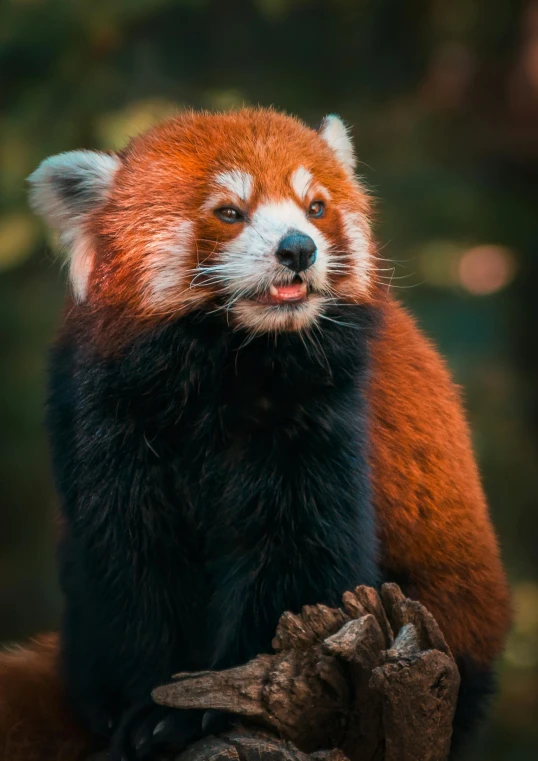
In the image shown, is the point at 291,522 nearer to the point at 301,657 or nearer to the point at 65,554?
the point at 301,657

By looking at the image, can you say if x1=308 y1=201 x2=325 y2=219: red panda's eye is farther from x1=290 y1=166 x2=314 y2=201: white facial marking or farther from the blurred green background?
the blurred green background

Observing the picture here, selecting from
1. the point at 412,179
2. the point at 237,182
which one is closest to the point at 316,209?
the point at 237,182

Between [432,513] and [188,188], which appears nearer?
[188,188]

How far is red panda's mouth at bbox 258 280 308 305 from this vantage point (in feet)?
9.20

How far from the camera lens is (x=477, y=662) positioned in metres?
3.27

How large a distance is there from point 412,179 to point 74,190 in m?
3.99

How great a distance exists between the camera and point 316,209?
304 cm

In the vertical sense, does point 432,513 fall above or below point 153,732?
above

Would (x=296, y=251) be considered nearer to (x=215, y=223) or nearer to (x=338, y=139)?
(x=215, y=223)

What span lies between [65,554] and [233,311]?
0.93 m

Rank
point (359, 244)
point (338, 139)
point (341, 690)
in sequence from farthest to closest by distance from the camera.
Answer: point (338, 139)
point (359, 244)
point (341, 690)

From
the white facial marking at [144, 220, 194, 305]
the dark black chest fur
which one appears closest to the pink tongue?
the dark black chest fur

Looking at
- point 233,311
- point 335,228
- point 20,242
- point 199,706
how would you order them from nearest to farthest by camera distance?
point 199,706
point 233,311
point 335,228
point 20,242

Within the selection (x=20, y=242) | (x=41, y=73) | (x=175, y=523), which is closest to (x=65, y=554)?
(x=175, y=523)
